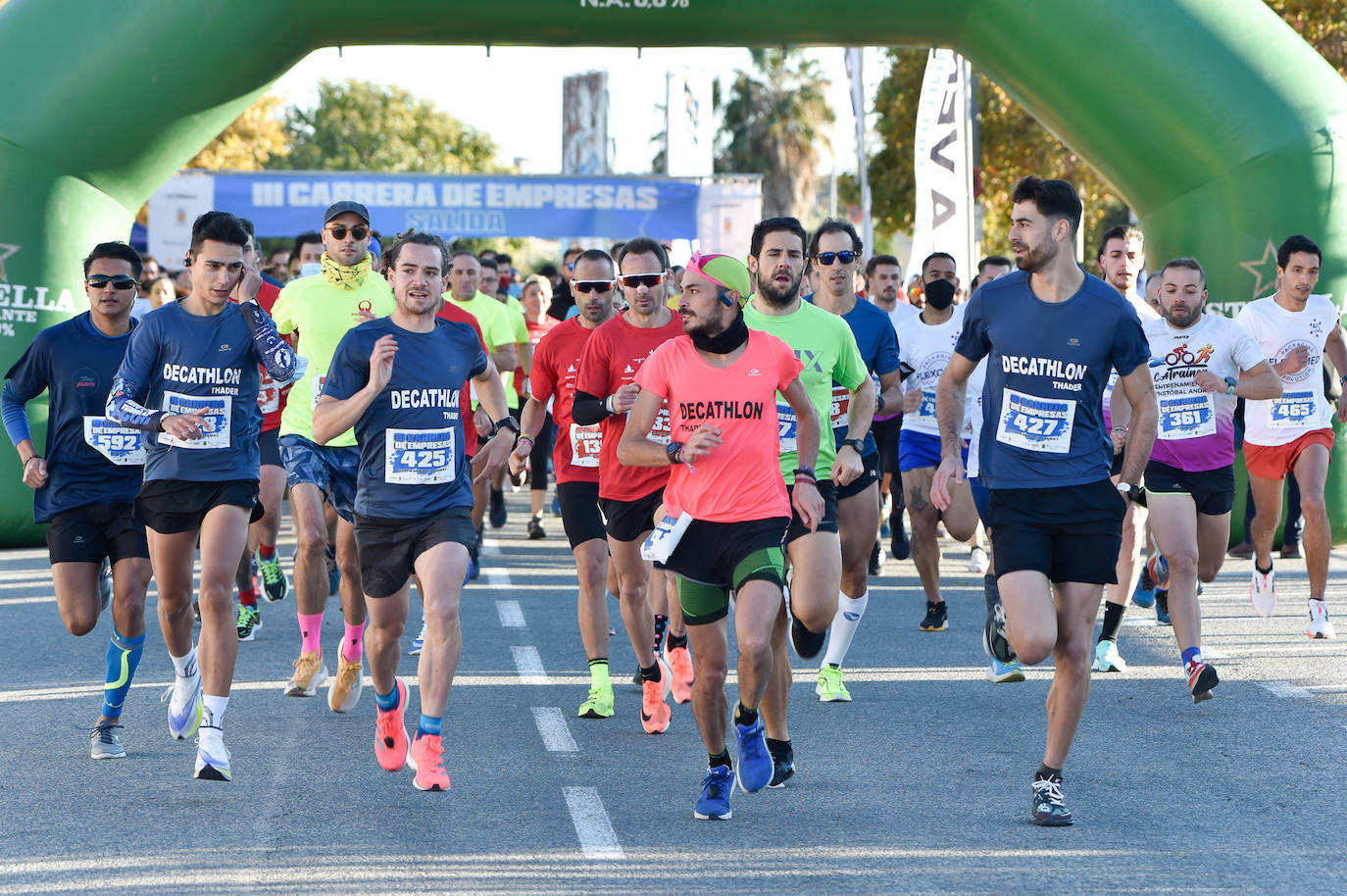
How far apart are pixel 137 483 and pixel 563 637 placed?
315 cm

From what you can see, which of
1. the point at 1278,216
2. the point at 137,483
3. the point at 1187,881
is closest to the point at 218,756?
the point at 137,483

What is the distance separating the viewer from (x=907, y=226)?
34156mm

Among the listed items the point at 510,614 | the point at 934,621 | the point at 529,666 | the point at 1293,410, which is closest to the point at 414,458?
the point at 529,666

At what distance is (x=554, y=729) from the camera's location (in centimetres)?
718

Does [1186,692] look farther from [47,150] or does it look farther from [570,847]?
[47,150]

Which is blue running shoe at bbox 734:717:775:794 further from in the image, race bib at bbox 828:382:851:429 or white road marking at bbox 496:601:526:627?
white road marking at bbox 496:601:526:627

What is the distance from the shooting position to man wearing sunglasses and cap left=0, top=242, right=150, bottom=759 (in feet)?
22.4

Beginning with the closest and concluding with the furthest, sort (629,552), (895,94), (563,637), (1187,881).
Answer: (1187,881) < (629,552) < (563,637) < (895,94)

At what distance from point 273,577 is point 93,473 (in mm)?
3571

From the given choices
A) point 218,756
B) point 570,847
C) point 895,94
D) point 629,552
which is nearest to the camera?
point 570,847

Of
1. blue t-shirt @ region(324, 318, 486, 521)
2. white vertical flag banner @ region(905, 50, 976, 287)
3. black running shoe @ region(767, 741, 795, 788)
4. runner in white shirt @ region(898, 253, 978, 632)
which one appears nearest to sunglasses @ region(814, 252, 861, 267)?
runner in white shirt @ region(898, 253, 978, 632)

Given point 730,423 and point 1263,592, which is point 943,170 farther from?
point 730,423

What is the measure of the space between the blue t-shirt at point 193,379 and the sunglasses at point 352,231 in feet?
4.15

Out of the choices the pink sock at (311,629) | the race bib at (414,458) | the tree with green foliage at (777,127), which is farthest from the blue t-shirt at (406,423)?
the tree with green foliage at (777,127)
